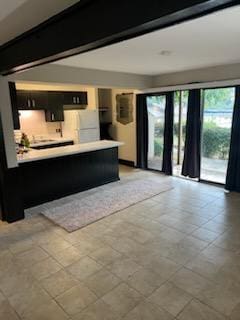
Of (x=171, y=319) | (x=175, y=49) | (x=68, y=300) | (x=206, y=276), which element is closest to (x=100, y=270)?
(x=68, y=300)

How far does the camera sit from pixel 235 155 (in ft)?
14.8

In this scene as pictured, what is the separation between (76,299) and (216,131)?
425cm

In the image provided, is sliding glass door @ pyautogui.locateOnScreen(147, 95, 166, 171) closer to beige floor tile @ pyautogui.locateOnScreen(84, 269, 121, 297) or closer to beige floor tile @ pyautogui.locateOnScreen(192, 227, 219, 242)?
beige floor tile @ pyautogui.locateOnScreen(192, 227, 219, 242)

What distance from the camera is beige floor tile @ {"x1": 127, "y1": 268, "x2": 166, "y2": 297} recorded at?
2.23 meters

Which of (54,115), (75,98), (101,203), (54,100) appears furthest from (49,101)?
(101,203)

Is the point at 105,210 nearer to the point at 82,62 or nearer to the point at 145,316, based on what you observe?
the point at 145,316

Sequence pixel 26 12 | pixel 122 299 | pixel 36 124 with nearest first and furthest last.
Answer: pixel 26 12 < pixel 122 299 < pixel 36 124

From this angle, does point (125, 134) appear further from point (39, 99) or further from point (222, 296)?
point (222, 296)

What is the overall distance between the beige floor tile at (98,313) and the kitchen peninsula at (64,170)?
253cm

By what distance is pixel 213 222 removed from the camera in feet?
11.3

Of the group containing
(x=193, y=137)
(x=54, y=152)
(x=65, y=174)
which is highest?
(x=193, y=137)

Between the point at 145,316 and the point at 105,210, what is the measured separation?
2.08m

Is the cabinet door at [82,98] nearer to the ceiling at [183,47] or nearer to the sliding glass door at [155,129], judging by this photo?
the sliding glass door at [155,129]

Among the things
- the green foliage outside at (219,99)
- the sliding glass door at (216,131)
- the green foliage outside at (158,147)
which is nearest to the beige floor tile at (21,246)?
the sliding glass door at (216,131)
